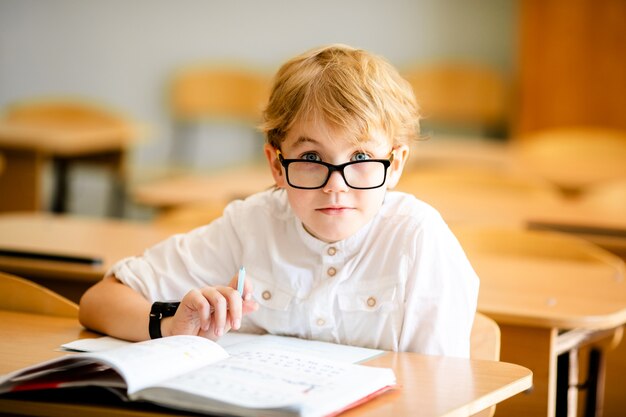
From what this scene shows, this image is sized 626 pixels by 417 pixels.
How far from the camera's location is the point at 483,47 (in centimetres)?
669

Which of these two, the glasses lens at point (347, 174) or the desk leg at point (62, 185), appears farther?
the desk leg at point (62, 185)

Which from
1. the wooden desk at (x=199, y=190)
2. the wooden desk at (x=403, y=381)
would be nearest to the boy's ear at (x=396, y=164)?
the wooden desk at (x=403, y=381)

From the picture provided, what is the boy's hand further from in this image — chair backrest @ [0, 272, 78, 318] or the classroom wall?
the classroom wall

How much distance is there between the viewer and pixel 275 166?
1903 millimetres

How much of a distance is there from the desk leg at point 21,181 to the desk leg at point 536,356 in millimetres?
3425

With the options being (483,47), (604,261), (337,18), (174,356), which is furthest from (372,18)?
(174,356)

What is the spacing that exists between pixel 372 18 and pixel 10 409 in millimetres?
5648

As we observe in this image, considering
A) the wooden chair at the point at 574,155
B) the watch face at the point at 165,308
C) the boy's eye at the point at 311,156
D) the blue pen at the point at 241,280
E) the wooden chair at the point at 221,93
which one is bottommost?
the watch face at the point at 165,308

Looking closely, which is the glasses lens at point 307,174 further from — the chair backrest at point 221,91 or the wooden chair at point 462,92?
the chair backrest at point 221,91

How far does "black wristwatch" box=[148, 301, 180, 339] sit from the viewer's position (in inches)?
69.3

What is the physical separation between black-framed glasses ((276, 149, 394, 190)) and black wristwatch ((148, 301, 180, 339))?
0.92 feet

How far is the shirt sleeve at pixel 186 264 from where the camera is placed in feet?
6.40

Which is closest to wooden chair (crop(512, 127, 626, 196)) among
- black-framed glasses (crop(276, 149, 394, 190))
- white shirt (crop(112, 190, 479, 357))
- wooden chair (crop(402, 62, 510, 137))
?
wooden chair (crop(402, 62, 510, 137))

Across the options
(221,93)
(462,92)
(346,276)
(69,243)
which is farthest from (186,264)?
(221,93)
